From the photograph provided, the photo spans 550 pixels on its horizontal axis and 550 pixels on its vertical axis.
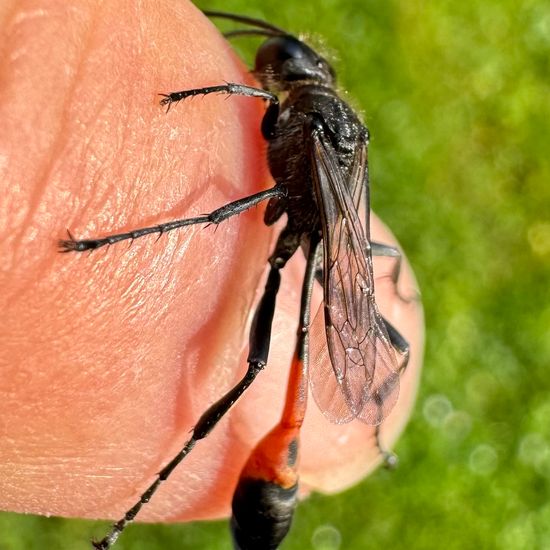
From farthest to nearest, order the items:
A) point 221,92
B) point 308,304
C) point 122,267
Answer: point 308,304 < point 221,92 < point 122,267

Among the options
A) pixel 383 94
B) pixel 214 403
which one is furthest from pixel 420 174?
pixel 214 403

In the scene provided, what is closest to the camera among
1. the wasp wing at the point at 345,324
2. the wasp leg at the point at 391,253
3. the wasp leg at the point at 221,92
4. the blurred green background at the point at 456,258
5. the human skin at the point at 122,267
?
the human skin at the point at 122,267

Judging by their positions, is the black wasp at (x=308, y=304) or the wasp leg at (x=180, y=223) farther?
the black wasp at (x=308, y=304)

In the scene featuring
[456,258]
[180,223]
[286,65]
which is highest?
[180,223]

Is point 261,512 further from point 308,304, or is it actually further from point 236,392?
Result: point 308,304

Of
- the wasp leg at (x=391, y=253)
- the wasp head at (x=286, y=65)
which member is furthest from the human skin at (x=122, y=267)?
the wasp leg at (x=391, y=253)

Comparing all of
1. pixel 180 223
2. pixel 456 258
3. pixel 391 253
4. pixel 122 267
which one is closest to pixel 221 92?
pixel 180 223

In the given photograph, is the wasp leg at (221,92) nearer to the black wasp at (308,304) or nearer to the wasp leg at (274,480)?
the black wasp at (308,304)

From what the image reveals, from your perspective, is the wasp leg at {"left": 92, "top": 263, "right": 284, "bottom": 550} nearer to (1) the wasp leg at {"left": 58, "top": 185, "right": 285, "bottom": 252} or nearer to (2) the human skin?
(2) the human skin
